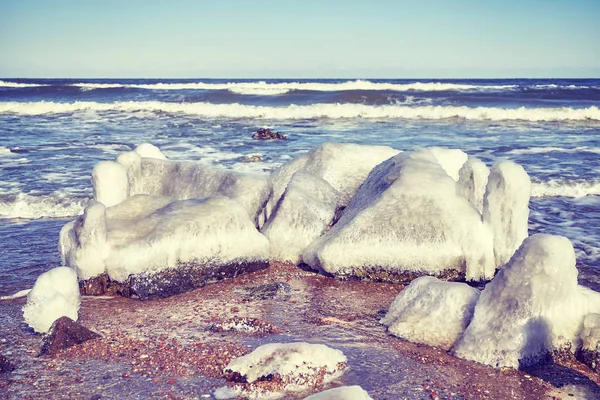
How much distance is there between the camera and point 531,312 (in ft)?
9.44

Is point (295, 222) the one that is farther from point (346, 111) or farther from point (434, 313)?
point (346, 111)

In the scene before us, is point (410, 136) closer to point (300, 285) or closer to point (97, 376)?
point (300, 285)

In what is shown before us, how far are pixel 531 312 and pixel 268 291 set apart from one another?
180 cm

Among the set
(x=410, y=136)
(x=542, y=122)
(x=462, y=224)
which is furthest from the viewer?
(x=542, y=122)

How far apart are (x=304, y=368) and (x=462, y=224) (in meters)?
2.00

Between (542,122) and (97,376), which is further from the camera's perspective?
(542,122)

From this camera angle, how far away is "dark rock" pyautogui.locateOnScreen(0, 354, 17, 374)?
2.80 metres

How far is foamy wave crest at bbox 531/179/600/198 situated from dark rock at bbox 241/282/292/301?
15.2ft

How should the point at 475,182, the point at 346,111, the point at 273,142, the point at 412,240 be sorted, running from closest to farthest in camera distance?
the point at 412,240 < the point at 475,182 < the point at 273,142 < the point at 346,111

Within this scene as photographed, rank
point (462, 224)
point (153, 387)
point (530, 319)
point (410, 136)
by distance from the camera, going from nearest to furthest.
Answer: point (153, 387) → point (530, 319) → point (462, 224) → point (410, 136)

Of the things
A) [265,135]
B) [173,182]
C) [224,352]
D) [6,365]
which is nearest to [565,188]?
[173,182]

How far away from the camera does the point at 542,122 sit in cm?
1836

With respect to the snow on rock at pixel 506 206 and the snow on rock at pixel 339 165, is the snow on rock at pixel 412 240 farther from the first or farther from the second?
the snow on rock at pixel 339 165

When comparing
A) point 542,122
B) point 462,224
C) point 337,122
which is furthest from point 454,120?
point 462,224
